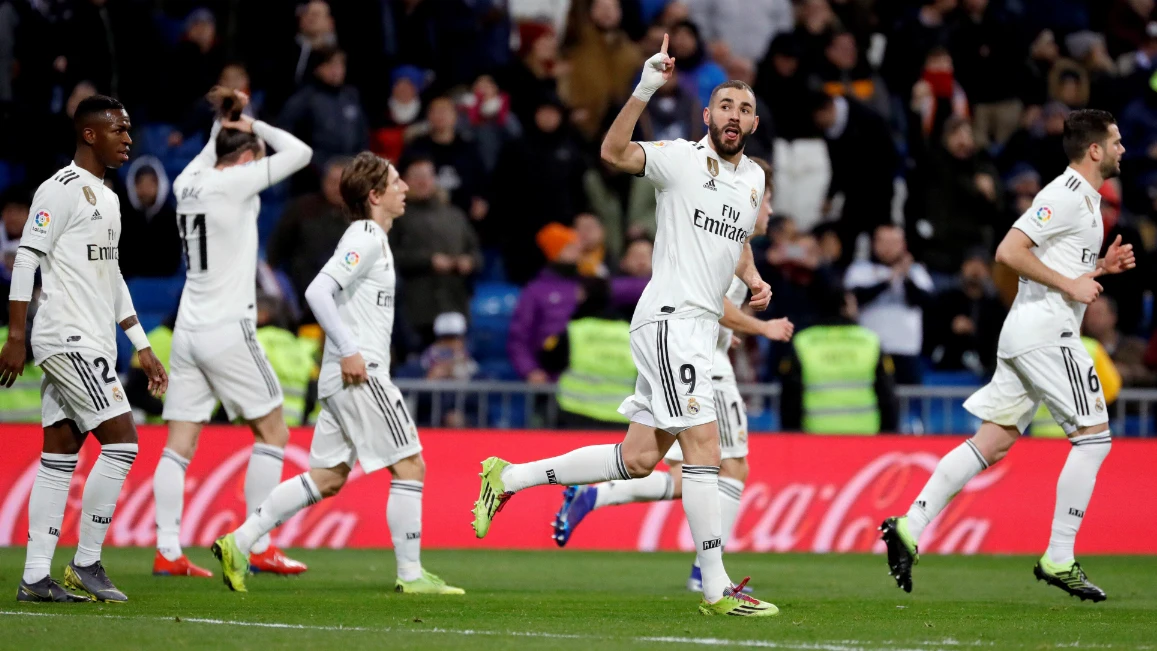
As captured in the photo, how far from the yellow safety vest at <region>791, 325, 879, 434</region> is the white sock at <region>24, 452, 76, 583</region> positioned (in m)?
7.60

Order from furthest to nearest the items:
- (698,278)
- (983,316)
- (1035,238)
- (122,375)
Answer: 1. (983,316)
2. (122,375)
3. (1035,238)
4. (698,278)

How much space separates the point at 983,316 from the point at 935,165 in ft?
7.50

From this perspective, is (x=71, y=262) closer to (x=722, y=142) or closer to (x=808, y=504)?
(x=722, y=142)

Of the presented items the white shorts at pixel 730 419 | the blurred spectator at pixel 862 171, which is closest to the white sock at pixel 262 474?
the white shorts at pixel 730 419

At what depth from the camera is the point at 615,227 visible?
1734 centimetres

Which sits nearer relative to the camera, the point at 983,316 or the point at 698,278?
the point at 698,278

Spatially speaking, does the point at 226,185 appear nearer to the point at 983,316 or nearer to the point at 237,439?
the point at 237,439

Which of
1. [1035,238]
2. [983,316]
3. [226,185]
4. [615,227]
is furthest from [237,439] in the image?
[983,316]

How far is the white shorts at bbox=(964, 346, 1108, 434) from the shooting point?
9.54m

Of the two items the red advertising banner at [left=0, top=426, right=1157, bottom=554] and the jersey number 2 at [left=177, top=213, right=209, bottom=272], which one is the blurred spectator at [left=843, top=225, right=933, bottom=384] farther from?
the jersey number 2 at [left=177, top=213, right=209, bottom=272]

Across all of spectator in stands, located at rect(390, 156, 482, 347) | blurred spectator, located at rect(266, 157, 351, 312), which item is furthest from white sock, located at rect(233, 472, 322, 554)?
spectator in stands, located at rect(390, 156, 482, 347)

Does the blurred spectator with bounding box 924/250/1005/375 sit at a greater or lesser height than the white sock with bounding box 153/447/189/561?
greater

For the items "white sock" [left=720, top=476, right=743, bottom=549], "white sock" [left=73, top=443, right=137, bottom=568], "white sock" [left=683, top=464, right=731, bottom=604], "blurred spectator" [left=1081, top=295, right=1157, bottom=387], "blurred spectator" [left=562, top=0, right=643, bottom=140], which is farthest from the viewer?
"blurred spectator" [left=562, top=0, right=643, bottom=140]

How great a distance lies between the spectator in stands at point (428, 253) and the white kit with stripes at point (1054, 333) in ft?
22.8
